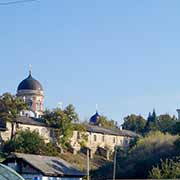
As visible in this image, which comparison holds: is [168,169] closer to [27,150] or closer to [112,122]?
[27,150]

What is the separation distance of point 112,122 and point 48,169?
209 feet

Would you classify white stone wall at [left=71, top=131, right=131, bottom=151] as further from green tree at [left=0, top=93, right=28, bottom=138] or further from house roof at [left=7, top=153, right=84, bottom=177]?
house roof at [left=7, top=153, right=84, bottom=177]

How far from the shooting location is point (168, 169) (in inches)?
2039

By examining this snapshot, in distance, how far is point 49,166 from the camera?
5025cm

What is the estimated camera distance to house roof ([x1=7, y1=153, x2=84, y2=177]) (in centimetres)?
4884

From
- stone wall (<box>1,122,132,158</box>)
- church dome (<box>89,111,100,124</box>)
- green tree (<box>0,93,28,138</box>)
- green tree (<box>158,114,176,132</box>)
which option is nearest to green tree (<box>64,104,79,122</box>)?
stone wall (<box>1,122,132,158</box>)

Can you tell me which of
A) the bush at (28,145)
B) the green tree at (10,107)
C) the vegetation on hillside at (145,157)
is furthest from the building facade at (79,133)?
the vegetation on hillside at (145,157)

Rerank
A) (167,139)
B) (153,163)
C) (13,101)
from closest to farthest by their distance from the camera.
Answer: (153,163) < (167,139) < (13,101)

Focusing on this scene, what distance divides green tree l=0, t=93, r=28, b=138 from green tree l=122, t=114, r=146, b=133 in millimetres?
38501

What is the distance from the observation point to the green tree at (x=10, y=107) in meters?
75.0

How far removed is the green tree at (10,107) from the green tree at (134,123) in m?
38.5

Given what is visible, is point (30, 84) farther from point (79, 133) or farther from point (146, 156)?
point (146, 156)

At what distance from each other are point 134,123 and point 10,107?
41.9m

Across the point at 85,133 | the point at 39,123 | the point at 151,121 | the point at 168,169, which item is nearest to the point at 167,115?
the point at 151,121
